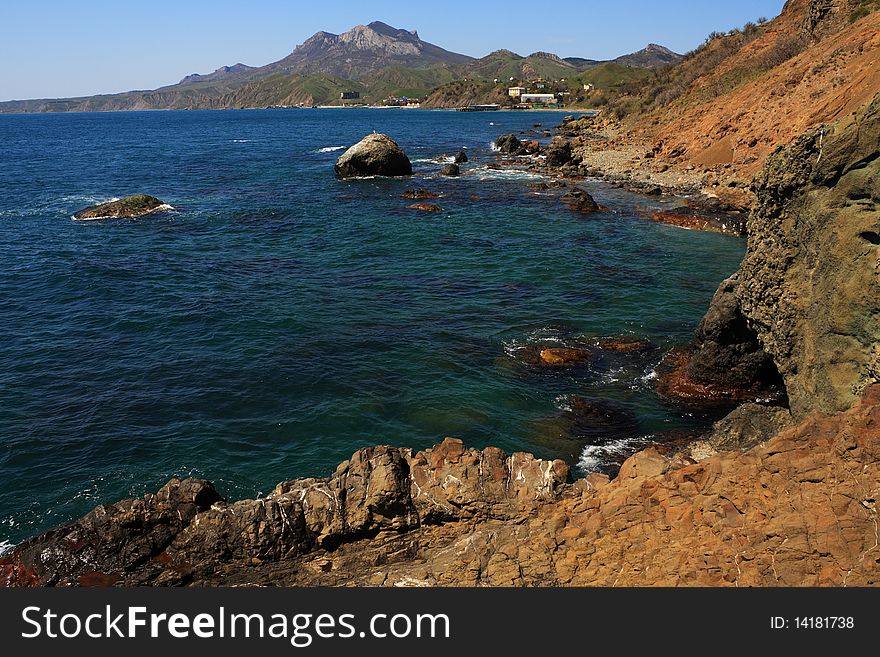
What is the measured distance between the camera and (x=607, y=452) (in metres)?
18.1

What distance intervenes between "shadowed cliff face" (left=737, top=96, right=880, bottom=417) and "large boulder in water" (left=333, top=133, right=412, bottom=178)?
5442 cm

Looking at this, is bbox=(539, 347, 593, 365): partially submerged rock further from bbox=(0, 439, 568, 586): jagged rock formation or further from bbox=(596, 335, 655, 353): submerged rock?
bbox=(0, 439, 568, 586): jagged rock formation

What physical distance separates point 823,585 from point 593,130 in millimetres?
107060

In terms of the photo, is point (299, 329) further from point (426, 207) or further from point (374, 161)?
point (374, 161)

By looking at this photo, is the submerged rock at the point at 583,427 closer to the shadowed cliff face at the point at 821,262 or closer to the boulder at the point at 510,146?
the shadowed cliff face at the point at 821,262

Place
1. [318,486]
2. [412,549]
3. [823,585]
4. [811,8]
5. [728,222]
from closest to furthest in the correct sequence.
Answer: [823,585], [412,549], [318,486], [728,222], [811,8]

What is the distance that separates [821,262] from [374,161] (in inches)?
2318

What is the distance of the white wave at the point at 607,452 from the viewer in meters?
17.5

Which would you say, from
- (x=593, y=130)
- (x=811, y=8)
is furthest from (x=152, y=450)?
(x=593, y=130)

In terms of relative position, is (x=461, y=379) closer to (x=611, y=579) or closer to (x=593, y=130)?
(x=611, y=579)

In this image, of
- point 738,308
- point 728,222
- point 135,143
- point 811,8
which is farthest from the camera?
point 135,143

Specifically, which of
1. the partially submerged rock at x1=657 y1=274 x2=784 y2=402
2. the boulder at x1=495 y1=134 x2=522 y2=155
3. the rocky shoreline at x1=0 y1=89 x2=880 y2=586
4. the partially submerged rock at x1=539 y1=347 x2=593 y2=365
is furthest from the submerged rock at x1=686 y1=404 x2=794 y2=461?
the boulder at x1=495 y1=134 x2=522 y2=155

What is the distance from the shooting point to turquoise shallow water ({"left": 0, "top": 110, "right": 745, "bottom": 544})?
18.6 metres

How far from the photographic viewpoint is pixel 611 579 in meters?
9.60
